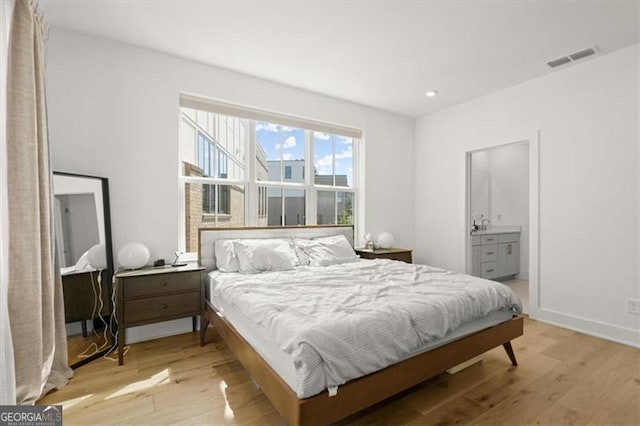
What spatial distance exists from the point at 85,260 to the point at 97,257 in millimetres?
86

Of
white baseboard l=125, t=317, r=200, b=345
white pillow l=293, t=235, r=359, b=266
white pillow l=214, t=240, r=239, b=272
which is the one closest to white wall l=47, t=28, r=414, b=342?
white pillow l=214, t=240, r=239, b=272

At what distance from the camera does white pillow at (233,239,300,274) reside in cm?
292

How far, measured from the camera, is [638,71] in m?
2.74

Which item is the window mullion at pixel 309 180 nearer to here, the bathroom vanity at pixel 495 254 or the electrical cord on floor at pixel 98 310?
the electrical cord on floor at pixel 98 310

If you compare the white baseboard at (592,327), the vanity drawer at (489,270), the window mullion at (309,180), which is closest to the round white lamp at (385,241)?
the window mullion at (309,180)

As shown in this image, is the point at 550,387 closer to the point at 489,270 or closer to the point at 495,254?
the point at 489,270

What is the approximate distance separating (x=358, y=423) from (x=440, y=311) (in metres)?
0.78

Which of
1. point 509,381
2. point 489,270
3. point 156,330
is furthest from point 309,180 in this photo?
point 489,270

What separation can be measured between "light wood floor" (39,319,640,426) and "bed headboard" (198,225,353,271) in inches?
34.8

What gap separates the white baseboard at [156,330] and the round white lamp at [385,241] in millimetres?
A: 2553

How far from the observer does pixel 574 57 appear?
299cm

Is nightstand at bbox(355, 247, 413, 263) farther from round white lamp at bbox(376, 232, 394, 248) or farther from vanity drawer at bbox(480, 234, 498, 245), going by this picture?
vanity drawer at bbox(480, 234, 498, 245)

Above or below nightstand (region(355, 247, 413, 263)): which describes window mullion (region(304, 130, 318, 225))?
above

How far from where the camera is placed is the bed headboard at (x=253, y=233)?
121 inches
